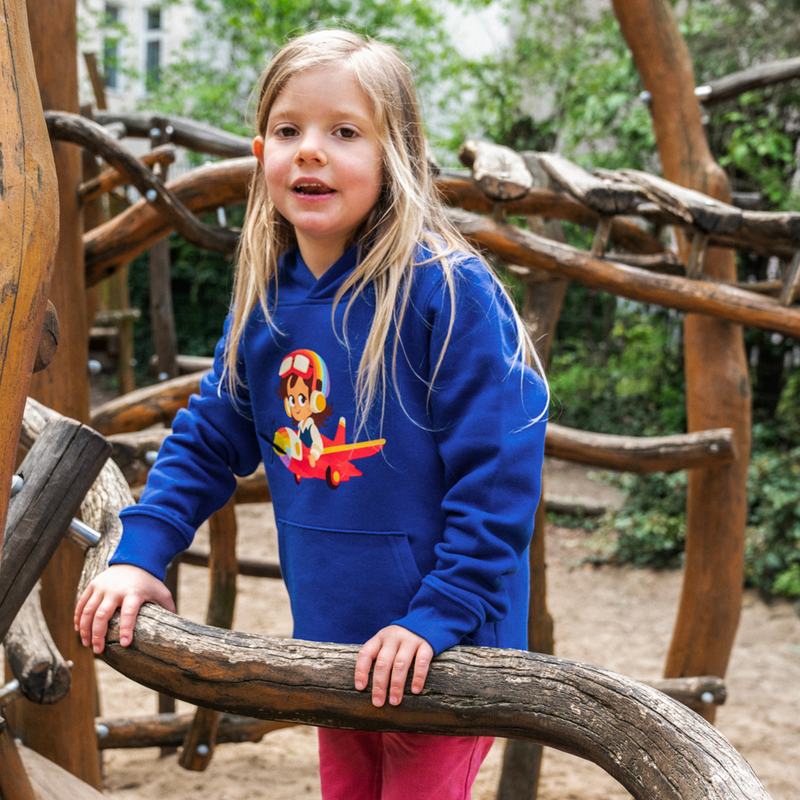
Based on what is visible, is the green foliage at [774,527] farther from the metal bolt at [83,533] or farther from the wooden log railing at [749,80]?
the metal bolt at [83,533]

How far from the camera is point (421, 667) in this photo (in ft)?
3.06

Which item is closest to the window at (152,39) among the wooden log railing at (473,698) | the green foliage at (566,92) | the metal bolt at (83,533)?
the green foliage at (566,92)

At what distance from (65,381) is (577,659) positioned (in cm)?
299

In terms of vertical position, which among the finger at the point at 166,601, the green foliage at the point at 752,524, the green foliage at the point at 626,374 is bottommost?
the green foliage at the point at 752,524

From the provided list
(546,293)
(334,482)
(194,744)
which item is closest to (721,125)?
(546,293)

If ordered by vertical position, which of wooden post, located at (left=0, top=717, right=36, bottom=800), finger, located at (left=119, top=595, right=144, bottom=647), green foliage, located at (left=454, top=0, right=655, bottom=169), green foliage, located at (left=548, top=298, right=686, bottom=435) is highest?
green foliage, located at (left=454, top=0, right=655, bottom=169)

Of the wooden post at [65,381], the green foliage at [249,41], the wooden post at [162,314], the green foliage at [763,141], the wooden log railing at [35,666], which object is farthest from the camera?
the green foliage at [249,41]

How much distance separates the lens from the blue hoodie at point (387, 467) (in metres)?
1.05

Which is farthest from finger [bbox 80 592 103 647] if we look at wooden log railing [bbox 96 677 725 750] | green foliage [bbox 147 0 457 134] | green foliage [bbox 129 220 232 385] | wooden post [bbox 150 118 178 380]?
green foliage [bbox 147 0 457 134]

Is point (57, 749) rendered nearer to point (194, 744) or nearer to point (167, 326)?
point (194, 744)

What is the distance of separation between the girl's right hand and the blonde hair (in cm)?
36

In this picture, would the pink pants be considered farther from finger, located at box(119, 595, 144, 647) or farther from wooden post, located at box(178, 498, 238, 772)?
wooden post, located at box(178, 498, 238, 772)

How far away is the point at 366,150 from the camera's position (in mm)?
1176

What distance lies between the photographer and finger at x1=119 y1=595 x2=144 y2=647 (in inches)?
39.8
